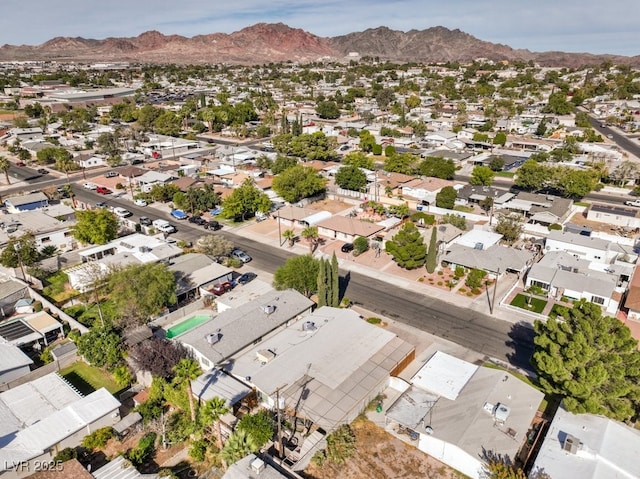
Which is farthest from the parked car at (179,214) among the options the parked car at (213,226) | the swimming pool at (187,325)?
the swimming pool at (187,325)

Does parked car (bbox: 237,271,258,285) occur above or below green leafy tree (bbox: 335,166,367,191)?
below

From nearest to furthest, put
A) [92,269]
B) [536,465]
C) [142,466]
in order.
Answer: [536,465], [142,466], [92,269]

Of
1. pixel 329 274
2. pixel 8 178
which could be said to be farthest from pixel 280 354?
pixel 8 178

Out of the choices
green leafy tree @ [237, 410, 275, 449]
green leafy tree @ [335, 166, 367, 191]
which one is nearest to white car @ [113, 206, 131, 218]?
green leafy tree @ [335, 166, 367, 191]

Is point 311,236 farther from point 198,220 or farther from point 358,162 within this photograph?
point 358,162

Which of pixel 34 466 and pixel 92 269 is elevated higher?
pixel 92 269

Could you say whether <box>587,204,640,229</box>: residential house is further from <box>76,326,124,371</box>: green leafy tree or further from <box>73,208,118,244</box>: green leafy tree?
<box>73,208,118,244</box>: green leafy tree

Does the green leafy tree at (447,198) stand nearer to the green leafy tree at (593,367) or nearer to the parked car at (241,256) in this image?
the parked car at (241,256)

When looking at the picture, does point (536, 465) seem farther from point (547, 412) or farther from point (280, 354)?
point (280, 354)
